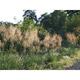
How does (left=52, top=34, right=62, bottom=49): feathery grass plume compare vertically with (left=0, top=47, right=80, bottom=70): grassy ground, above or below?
above

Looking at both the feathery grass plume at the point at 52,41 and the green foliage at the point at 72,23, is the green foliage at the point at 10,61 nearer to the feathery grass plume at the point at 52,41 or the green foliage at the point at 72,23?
the feathery grass plume at the point at 52,41

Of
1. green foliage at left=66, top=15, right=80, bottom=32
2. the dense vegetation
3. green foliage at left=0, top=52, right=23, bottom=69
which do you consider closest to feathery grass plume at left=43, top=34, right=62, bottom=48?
the dense vegetation

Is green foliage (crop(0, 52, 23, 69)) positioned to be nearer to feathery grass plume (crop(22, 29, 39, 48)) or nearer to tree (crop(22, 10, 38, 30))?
feathery grass plume (crop(22, 29, 39, 48))

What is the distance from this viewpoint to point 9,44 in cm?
530

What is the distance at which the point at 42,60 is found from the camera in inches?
208

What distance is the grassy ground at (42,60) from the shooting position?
5.27 m

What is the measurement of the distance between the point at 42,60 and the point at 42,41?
21 cm

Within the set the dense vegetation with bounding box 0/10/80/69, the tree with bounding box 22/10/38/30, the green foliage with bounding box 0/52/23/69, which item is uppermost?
the tree with bounding box 22/10/38/30

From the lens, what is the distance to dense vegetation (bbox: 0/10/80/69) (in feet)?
17.3

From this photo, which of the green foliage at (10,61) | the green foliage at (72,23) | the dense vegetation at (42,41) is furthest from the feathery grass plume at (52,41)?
the green foliage at (10,61)
